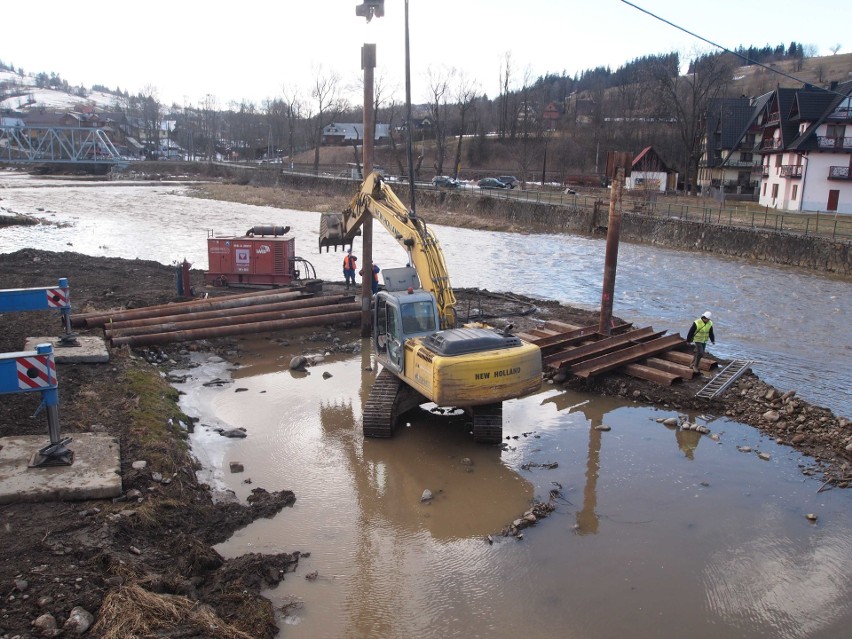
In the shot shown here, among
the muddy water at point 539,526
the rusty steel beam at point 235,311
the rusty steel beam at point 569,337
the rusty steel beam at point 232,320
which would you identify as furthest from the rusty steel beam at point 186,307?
the rusty steel beam at point 569,337

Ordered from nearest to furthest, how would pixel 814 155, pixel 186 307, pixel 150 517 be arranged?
pixel 150 517, pixel 186 307, pixel 814 155

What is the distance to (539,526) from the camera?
9.34 m

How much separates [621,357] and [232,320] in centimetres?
977

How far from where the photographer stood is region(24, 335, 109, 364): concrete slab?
13.0 metres

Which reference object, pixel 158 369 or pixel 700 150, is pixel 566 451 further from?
pixel 700 150

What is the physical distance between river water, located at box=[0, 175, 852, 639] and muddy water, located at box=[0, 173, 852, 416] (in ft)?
1.68

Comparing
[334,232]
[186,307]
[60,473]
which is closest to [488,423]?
[60,473]

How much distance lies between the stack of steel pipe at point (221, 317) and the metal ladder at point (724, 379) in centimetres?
937

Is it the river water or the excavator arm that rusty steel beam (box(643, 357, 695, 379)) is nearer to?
the river water

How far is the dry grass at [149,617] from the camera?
583 cm

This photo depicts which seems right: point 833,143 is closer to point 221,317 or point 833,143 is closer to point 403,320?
point 221,317

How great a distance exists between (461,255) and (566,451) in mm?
25329

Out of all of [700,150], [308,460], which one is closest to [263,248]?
[308,460]

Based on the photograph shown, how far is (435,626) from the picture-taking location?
7.26 metres
